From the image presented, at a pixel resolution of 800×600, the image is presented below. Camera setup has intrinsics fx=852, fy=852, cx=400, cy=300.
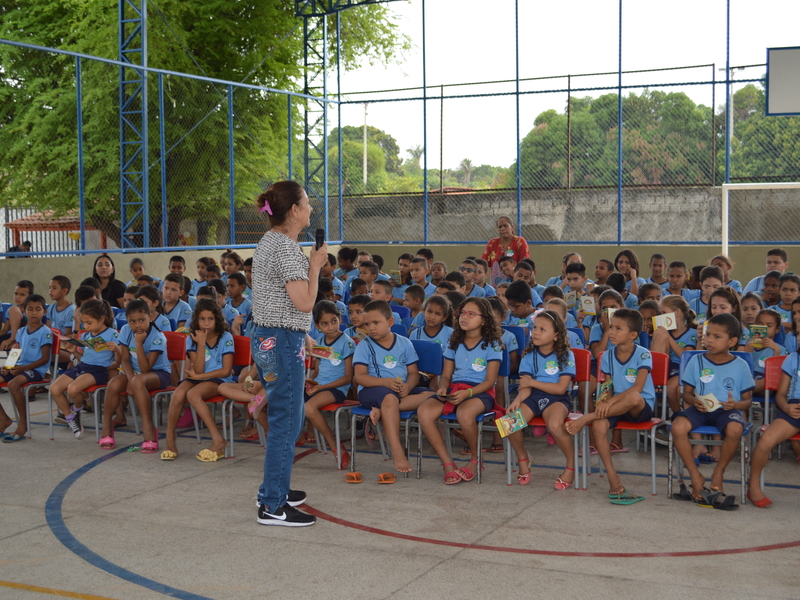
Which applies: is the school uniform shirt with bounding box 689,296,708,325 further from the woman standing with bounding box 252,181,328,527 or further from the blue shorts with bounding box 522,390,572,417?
the woman standing with bounding box 252,181,328,527

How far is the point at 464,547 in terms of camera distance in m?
4.46

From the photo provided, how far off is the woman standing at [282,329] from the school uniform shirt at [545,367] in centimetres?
177

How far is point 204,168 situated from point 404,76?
8.96m

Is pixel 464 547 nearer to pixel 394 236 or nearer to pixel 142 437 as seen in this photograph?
pixel 142 437

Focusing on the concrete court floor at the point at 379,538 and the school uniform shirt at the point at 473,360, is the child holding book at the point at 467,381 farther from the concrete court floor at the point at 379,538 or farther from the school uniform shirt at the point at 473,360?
the concrete court floor at the point at 379,538

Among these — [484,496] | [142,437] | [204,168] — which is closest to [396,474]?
[484,496]

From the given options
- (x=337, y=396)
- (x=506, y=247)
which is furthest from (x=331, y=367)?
(x=506, y=247)

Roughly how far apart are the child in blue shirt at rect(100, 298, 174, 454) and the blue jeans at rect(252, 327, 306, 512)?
217 cm

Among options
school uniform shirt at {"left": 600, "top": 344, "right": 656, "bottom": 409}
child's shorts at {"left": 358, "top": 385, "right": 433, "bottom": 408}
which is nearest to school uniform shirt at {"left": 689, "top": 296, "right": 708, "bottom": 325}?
school uniform shirt at {"left": 600, "top": 344, "right": 656, "bottom": 409}

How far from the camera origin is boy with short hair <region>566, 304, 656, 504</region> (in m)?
5.37

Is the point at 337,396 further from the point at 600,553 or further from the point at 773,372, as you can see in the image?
the point at 773,372

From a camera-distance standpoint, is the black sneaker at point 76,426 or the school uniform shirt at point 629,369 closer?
the school uniform shirt at point 629,369

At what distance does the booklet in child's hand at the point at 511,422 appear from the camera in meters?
5.43

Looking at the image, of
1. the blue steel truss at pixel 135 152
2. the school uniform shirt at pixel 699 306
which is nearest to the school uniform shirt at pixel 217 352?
the school uniform shirt at pixel 699 306
